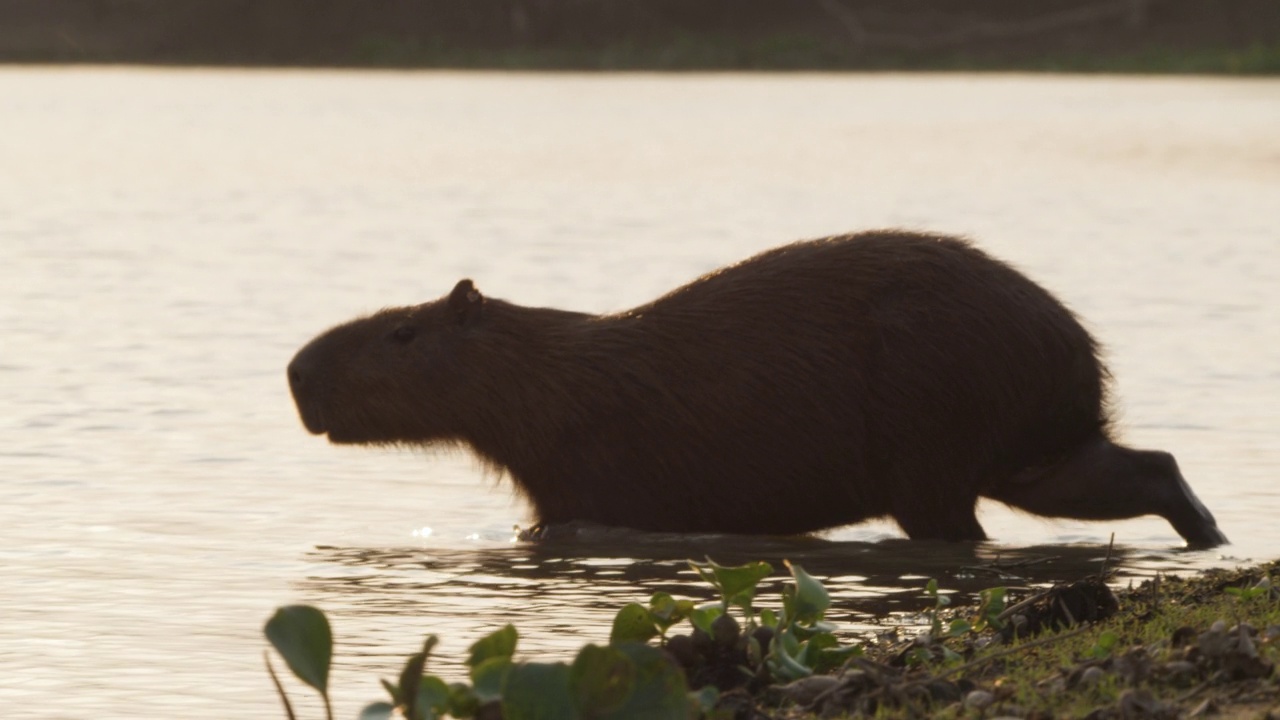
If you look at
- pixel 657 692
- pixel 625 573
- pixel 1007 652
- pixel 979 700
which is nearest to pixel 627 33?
pixel 625 573

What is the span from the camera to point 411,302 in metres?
12.7

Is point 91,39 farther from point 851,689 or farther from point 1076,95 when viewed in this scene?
point 851,689

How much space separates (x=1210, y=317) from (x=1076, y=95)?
29095 mm

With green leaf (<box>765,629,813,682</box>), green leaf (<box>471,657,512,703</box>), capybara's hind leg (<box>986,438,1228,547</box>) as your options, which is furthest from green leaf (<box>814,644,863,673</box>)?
capybara's hind leg (<box>986,438,1228,547</box>)

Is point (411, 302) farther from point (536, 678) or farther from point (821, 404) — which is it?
point (536, 678)

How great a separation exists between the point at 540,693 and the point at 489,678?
0.23 m

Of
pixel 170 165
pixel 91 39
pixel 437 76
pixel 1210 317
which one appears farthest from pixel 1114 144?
pixel 91 39

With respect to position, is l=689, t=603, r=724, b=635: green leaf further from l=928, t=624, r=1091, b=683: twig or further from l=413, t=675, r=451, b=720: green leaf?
l=413, t=675, r=451, b=720: green leaf

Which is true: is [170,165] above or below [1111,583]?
above

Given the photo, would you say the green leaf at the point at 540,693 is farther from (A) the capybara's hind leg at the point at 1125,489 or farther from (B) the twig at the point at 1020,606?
(A) the capybara's hind leg at the point at 1125,489

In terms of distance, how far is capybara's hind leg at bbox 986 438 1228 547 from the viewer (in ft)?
21.6

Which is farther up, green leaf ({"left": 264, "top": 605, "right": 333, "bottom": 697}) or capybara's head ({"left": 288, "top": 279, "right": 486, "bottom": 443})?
capybara's head ({"left": 288, "top": 279, "right": 486, "bottom": 443})

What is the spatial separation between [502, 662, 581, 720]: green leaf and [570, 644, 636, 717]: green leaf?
0.09ft

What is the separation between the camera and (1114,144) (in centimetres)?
2741
